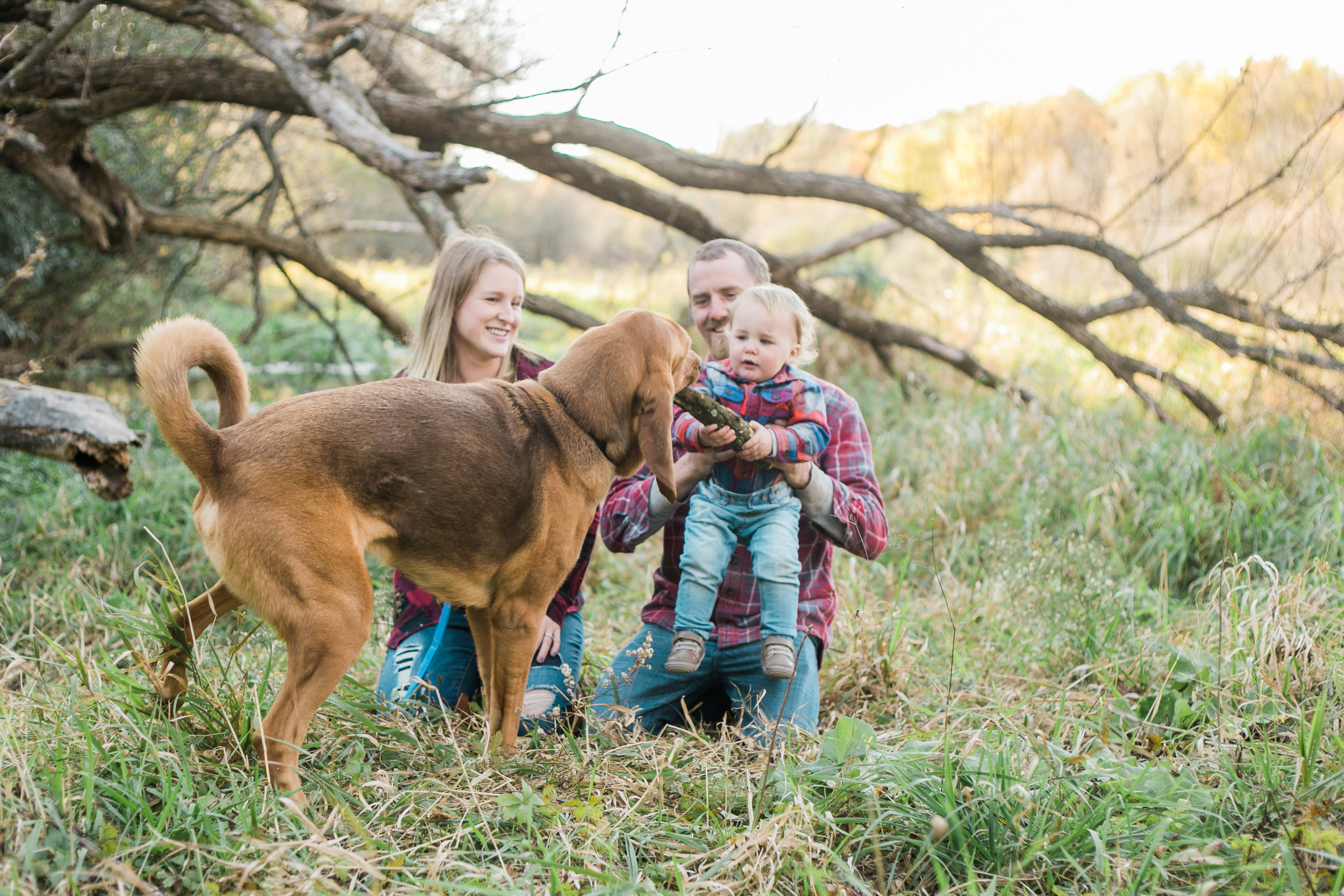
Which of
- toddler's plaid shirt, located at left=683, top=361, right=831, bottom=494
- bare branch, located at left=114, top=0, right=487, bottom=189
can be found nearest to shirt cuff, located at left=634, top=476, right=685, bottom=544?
toddler's plaid shirt, located at left=683, top=361, right=831, bottom=494

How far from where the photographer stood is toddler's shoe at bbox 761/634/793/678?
3012 millimetres

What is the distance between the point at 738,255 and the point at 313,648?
7.97ft

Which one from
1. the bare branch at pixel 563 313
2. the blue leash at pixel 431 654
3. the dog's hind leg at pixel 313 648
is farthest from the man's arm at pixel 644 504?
the bare branch at pixel 563 313

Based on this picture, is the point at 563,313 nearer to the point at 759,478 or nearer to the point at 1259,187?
the point at 759,478

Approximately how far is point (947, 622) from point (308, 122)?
358 inches

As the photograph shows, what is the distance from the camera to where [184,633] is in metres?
2.68

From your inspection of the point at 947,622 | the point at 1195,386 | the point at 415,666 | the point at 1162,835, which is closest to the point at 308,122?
the point at 415,666

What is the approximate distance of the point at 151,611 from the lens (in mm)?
2674

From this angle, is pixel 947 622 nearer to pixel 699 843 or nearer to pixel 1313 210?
pixel 699 843

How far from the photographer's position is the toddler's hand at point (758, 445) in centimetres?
306

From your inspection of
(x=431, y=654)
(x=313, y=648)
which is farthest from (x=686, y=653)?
(x=313, y=648)

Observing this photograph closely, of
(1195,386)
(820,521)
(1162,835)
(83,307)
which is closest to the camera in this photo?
(1162,835)

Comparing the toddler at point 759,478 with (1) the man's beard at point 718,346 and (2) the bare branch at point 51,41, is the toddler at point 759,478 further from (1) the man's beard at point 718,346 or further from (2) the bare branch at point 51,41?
(2) the bare branch at point 51,41

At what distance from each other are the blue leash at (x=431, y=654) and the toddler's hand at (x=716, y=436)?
128cm
